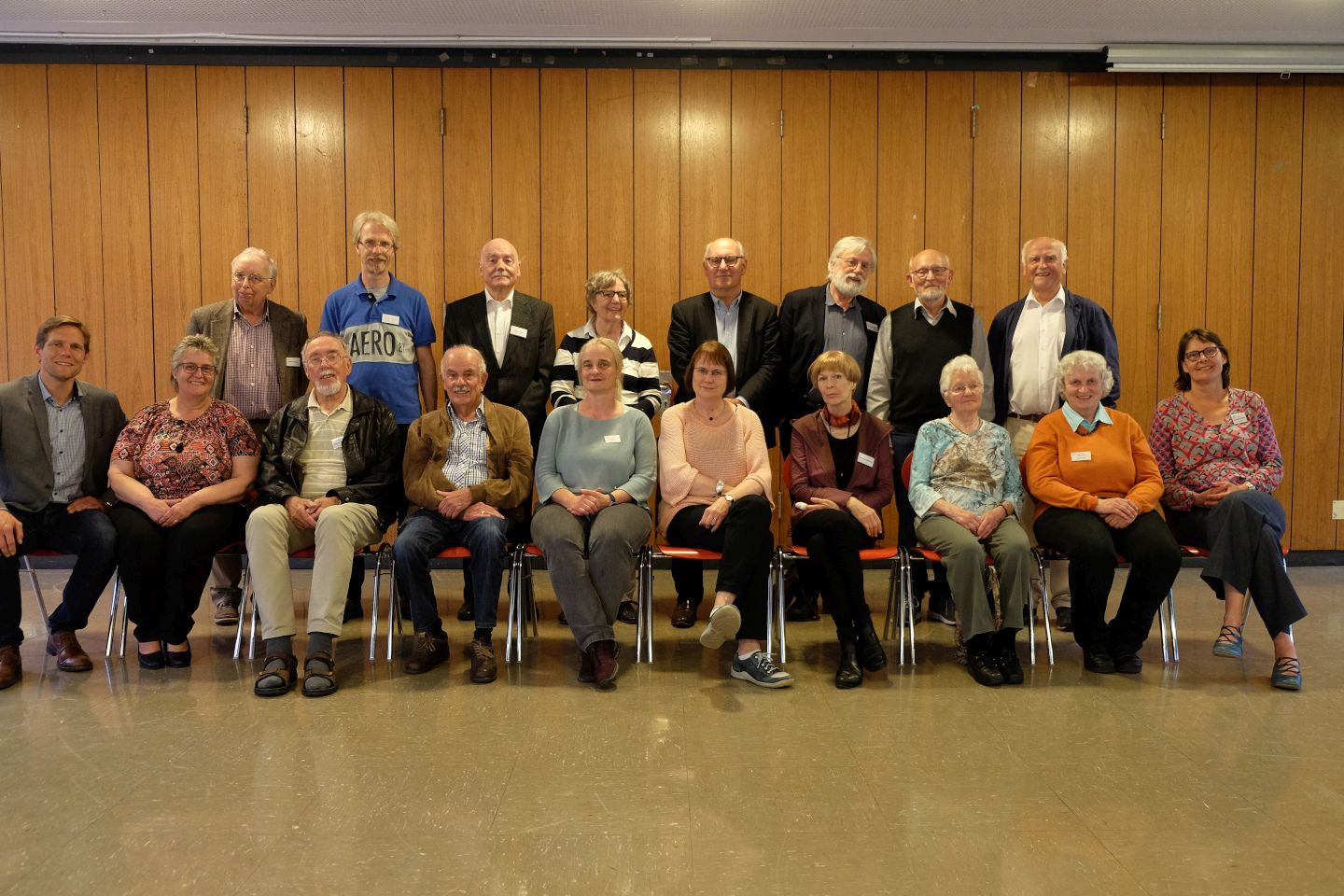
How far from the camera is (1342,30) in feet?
18.2

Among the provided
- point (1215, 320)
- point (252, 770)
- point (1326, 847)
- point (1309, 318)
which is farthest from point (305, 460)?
point (1309, 318)

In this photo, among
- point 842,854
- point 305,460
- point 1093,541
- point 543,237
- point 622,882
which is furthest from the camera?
point 543,237

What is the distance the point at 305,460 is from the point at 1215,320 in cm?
536

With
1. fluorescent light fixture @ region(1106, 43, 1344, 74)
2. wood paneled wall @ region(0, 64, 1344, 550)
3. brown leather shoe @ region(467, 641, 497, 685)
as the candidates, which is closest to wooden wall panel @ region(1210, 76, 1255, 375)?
wood paneled wall @ region(0, 64, 1344, 550)

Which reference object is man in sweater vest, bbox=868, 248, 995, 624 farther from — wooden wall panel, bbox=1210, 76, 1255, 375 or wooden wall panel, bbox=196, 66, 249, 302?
wooden wall panel, bbox=196, 66, 249, 302

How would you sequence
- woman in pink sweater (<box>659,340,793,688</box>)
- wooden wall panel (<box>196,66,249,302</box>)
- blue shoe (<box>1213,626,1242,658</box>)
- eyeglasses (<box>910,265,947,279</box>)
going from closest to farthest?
Answer: woman in pink sweater (<box>659,340,793,688</box>) < blue shoe (<box>1213,626,1242,658</box>) < eyeglasses (<box>910,265,947,279</box>) < wooden wall panel (<box>196,66,249,302</box>)

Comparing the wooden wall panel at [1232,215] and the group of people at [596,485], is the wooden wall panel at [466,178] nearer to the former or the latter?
the group of people at [596,485]

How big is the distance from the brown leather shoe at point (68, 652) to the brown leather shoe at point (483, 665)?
1.50m

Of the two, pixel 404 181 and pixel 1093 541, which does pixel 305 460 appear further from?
pixel 1093 541

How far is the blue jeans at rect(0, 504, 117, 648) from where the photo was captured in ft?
12.0

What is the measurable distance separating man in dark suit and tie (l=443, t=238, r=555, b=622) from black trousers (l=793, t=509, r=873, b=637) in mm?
1522

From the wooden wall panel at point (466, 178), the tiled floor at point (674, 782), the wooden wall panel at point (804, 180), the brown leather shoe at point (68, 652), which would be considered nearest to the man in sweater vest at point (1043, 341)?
the tiled floor at point (674, 782)

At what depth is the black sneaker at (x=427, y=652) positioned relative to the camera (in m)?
3.71

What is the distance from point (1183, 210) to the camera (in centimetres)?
598
